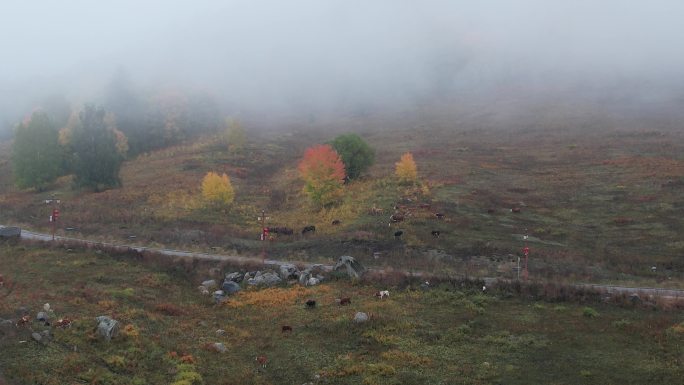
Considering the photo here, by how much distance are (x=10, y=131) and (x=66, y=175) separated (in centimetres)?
8474

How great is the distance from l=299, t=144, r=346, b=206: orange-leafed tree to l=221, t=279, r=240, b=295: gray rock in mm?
32605

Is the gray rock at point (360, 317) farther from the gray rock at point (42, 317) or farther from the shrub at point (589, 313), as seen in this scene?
the gray rock at point (42, 317)

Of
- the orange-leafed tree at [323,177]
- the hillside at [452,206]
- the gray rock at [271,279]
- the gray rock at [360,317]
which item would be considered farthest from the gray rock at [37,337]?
the orange-leafed tree at [323,177]

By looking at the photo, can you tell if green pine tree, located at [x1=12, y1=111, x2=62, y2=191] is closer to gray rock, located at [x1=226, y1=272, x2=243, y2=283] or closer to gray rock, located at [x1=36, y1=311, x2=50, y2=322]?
gray rock, located at [x1=226, y1=272, x2=243, y2=283]

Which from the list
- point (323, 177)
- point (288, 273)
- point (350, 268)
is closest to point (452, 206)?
point (323, 177)

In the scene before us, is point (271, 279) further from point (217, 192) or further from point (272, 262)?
point (217, 192)

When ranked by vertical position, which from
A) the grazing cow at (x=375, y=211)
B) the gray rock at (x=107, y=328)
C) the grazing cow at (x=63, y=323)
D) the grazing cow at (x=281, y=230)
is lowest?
the grazing cow at (x=281, y=230)

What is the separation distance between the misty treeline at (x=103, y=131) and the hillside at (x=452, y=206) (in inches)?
157

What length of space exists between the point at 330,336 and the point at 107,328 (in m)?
10.9

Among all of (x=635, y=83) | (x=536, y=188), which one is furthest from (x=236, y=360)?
(x=635, y=83)

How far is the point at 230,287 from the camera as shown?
1486 inches

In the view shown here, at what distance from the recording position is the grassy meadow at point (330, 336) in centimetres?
2373

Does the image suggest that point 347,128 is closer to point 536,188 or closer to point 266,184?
point 266,184

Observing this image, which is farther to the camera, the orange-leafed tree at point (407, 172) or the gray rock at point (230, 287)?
the orange-leafed tree at point (407, 172)
